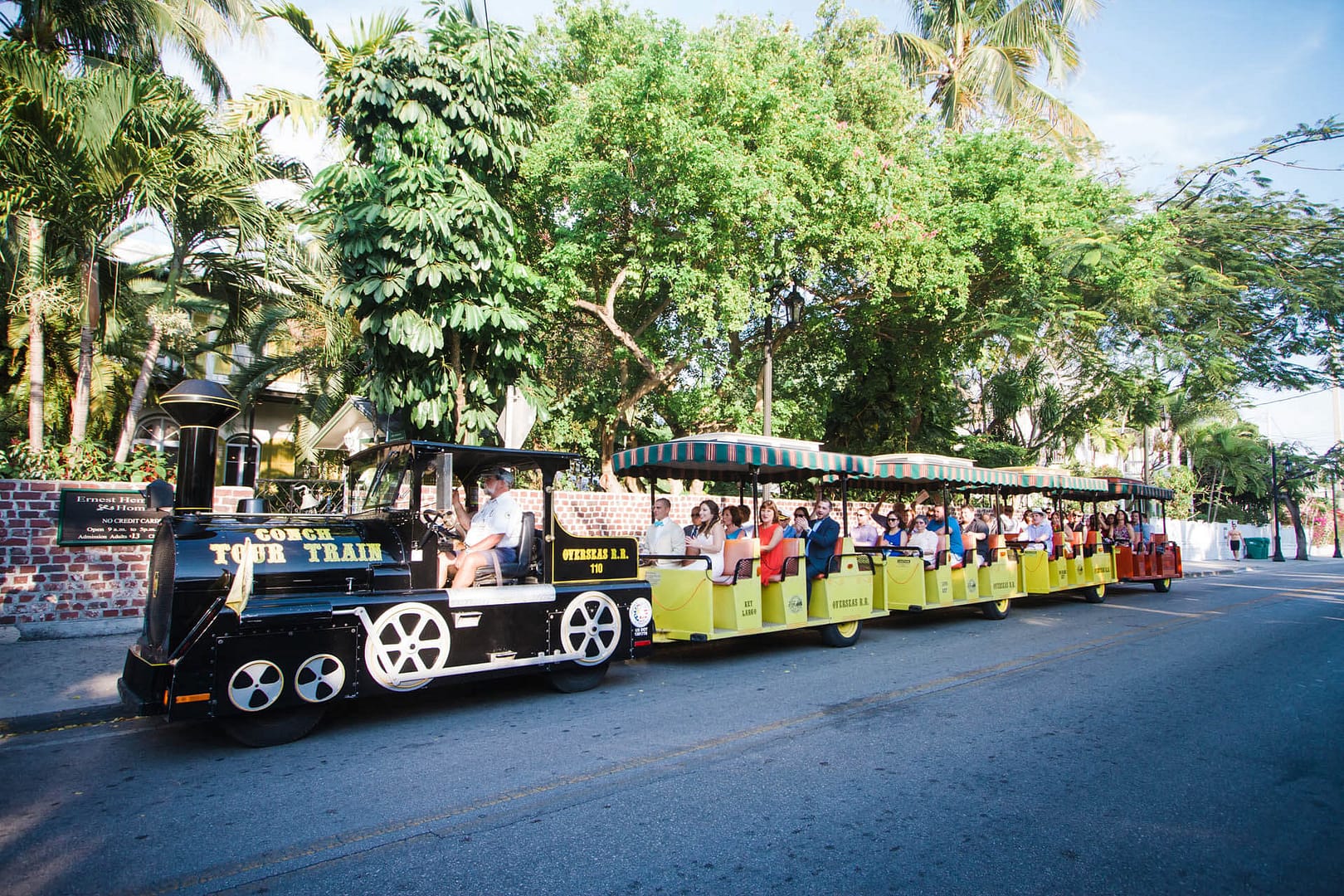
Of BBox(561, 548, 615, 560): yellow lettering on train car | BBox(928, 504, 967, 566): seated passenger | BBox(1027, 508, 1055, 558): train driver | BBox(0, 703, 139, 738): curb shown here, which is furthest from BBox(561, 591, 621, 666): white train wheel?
BBox(1027, 508, 1055, 558): train driver

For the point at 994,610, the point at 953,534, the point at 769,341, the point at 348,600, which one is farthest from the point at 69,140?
the point at 994,610

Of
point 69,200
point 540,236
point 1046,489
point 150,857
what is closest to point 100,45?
point 69,200

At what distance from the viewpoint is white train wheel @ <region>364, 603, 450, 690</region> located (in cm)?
581

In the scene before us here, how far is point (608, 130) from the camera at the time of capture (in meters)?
13.1

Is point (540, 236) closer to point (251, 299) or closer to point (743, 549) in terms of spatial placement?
point (251, 299)

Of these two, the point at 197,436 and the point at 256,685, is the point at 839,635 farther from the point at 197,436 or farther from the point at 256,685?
Result: the point at 197,436

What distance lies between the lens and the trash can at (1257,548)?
38.8m

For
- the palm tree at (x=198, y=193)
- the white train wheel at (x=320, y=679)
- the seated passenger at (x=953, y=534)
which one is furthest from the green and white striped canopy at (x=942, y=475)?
the palm tree at (x=198, y=193)

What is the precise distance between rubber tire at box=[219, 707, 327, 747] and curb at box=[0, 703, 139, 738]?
3.63ft

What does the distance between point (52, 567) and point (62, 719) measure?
12.9ft

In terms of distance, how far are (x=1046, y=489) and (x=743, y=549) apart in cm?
892

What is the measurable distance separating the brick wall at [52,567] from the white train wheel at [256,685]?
4566 millimetres

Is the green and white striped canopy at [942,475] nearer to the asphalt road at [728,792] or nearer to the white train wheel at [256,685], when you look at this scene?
the asphalt road at [728,792]

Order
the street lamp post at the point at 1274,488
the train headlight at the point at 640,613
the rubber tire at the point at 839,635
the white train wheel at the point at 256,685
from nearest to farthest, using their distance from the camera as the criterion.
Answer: the white train wheel at the point at 256,685
the train headlight at the point at 640,613
the rubber tire at the point at 839,635
the street lamp post at the point at 1274,488
